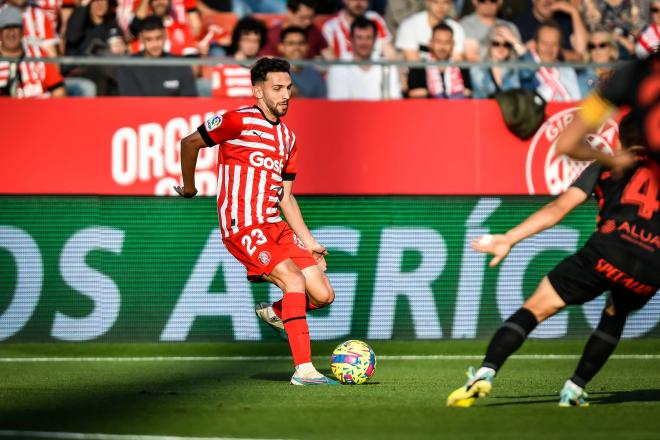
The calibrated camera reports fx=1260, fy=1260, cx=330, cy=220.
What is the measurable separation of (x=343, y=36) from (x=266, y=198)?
18.6 feet

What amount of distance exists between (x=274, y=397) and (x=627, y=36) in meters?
9.00

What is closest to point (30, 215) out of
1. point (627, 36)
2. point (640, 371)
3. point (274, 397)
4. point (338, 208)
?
point (338, 208)

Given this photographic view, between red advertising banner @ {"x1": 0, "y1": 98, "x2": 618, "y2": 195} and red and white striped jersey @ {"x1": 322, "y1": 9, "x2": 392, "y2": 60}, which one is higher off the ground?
red and white striped jersey @ {"x1": 322, "y1": 9, "x2": 392, "y2": 60}

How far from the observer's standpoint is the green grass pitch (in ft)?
23.0

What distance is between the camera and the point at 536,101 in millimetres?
13711

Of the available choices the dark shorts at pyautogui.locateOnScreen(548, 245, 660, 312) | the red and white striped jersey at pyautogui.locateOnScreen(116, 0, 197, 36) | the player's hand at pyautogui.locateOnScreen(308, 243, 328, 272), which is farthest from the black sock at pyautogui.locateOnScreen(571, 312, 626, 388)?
the red and white striped jersey at pyautogui.locateOnScreen(116, 0, 197, 36)

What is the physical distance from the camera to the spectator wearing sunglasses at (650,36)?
1516cm

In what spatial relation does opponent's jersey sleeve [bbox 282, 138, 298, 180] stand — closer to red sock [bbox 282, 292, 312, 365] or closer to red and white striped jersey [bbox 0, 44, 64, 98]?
red sock [bbox 282, 292, 312, 365]

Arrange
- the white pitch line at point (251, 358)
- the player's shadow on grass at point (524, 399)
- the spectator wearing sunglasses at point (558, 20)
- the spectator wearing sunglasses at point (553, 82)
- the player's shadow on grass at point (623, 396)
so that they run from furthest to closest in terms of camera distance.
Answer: the spectator wearing sunglasses at point (558, 20) → the spectator wearing sunglasses at point (553, 82) → the white pitch line at point (251, 358) → the player's shadow on grass at point (623, 396) → the player's shadow on grass at point (524, 399)

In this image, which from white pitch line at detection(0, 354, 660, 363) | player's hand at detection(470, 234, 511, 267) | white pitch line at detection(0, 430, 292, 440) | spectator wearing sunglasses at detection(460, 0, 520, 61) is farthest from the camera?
spectator wearing sunglasses at detection(460, 0, 520, 61)

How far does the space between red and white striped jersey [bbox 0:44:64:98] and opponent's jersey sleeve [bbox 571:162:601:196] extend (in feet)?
23.5

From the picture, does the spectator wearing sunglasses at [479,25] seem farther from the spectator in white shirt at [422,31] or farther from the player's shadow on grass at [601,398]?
the player's shadow on grass at [601,398]

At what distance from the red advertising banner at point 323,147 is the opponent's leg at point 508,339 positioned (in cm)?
596

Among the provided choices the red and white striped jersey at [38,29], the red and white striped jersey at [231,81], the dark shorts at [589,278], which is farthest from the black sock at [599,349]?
the red and white striped jersey at [38,29]
